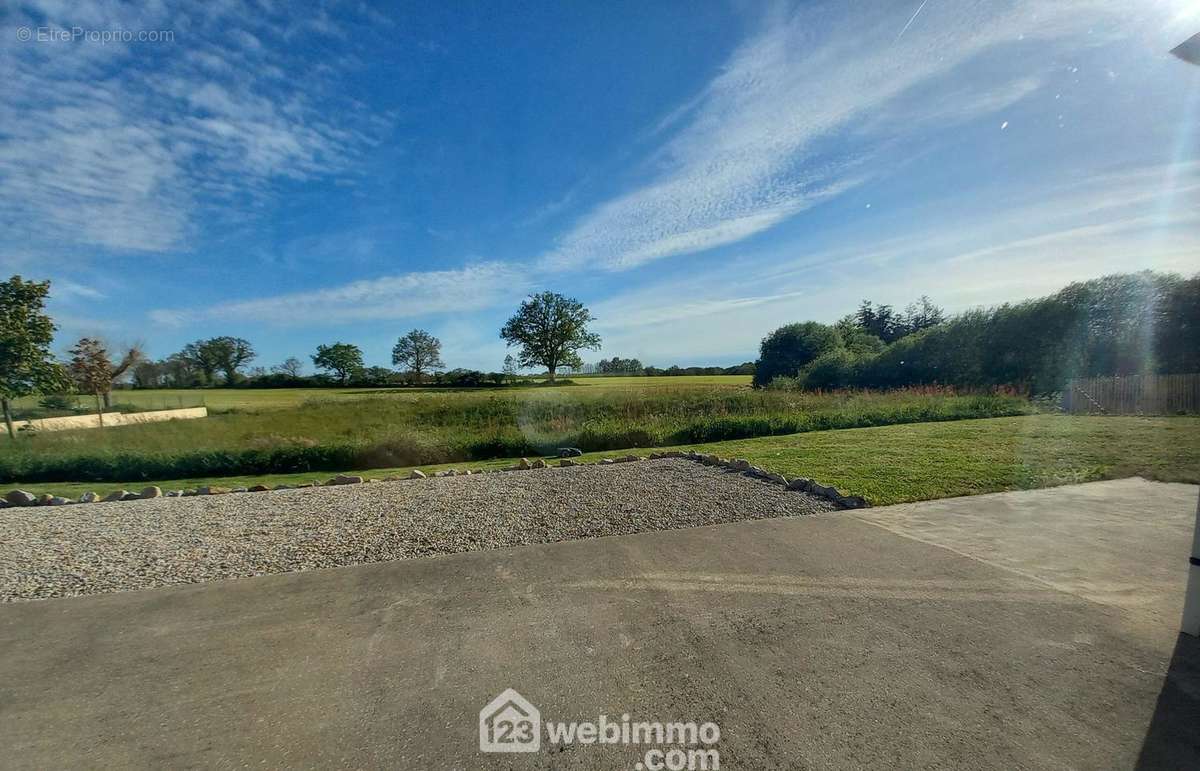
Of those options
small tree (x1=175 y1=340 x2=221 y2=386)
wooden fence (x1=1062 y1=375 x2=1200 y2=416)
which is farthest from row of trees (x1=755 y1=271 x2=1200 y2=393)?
small tree (x1=175 y1=340 x2=221 y2=386)

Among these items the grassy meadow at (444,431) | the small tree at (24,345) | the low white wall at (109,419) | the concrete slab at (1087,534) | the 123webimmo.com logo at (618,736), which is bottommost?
the concrete slab at (1087,534)

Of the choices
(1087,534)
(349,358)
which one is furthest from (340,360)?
(1087,534)

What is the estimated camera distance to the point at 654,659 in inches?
99.7

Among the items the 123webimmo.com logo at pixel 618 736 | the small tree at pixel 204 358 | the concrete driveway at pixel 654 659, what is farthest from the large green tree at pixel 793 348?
the small tree at pixel 204 358

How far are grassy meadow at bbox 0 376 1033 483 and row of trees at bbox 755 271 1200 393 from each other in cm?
500

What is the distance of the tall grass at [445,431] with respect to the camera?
10148 mm

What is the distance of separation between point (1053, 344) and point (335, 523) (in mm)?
24650

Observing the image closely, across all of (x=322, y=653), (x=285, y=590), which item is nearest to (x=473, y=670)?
(x=322, y=653)

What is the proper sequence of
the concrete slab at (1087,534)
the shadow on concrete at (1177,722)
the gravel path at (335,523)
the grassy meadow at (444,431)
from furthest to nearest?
the grassy meadow at (444,431)
the gravel path at (335,523)
the concrete slab at (1087,534)
the shadow on concrete at (1177,722)

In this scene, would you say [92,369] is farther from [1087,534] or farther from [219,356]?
[1087,534]

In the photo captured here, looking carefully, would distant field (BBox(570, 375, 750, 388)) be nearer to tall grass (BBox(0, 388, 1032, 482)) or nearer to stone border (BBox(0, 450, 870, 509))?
tall grass (BBox(0, 388, 1032, 482))

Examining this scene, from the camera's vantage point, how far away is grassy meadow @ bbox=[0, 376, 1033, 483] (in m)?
10.1

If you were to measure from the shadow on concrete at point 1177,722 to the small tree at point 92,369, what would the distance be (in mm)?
25897

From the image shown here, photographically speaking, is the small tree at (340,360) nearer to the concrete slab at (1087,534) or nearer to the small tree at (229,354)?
the small tree at (229,354)
